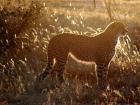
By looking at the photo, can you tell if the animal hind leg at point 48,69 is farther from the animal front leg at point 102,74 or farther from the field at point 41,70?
the animal front leg at point 102,74

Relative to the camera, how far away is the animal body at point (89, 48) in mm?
10758

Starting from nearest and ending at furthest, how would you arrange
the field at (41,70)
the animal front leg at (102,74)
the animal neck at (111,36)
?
1. the field at (41,70)
2. the animal front leg at (102,74)
3. the animal neck at (111,36)

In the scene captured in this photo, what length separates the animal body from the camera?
10.8 metres

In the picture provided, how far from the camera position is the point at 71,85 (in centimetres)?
1012

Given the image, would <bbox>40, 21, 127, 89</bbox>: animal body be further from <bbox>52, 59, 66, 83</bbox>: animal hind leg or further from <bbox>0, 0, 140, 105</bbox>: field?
<bbox>0, 0, 140, 105</bbox>: field

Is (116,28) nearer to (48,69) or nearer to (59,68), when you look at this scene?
(59,68)

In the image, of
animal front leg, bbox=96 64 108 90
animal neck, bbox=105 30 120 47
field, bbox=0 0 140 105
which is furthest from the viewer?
animal neck, bbox=105 30 120 47

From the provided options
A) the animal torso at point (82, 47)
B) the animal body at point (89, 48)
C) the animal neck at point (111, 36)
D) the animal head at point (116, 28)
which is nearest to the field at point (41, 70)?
the animal body at point (89, 48)

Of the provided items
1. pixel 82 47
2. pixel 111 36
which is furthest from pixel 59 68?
pixel 111 36

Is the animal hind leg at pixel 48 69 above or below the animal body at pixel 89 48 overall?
below

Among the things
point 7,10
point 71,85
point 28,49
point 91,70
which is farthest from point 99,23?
point 71,85

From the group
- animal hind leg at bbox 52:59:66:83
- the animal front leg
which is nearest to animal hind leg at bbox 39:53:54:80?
animal hind leg at bbox 52:59:66:83

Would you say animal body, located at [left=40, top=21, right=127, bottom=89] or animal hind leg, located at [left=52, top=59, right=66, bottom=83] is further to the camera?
animal hind leg, located at [left=52, top=59, right=66, bottom=83]

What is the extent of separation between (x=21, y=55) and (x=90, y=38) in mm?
2791
